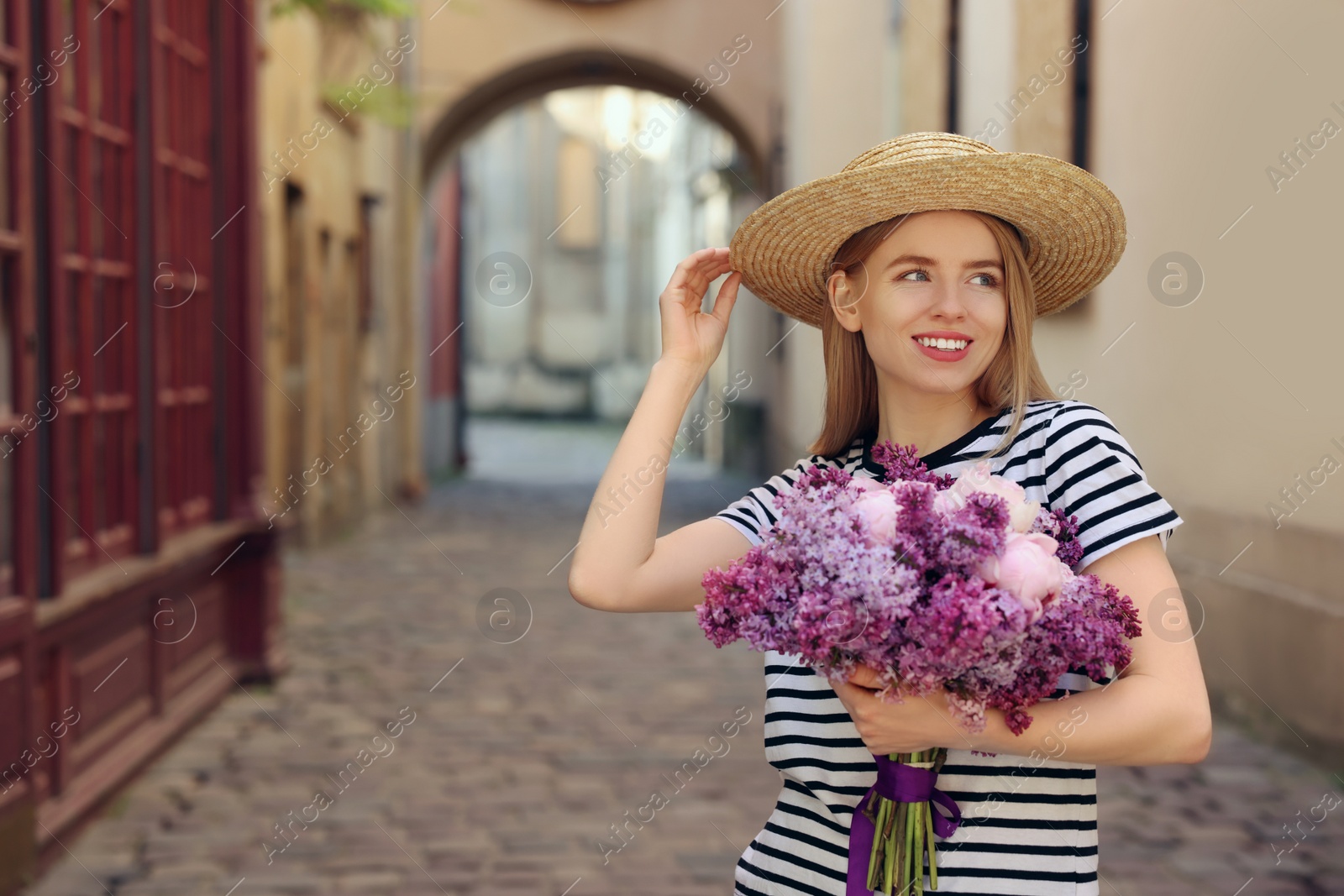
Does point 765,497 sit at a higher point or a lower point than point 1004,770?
higher

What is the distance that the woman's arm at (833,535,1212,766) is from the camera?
4.81 ft

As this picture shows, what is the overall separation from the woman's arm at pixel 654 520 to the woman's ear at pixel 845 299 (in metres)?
0.16

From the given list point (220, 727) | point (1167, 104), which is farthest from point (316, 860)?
point (1167, 104)

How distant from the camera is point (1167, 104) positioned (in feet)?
21.1

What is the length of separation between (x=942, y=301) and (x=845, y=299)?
21 centimetres

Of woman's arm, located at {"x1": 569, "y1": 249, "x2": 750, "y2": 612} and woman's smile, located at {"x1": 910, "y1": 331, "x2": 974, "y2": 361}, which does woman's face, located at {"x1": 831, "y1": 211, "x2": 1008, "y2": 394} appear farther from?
woman's arm, located at {"x1": 569, "y1": 249, "x2": 750, "y2": 612}

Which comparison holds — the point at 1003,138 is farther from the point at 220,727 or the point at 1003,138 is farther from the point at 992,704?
the point at 992,704

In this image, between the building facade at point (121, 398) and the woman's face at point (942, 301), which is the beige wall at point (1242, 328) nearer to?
the woman's face at point (942, 301)

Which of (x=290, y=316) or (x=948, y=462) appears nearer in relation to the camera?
(x=948, y=462)

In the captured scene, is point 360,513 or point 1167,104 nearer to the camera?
point 1167,104

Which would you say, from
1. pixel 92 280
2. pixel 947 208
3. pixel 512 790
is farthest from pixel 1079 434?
pixel 92 280

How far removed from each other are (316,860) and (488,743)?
1516 millimetres

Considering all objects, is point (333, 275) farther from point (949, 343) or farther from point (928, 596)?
point (928, 596)

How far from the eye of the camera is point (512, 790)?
17.0ft
